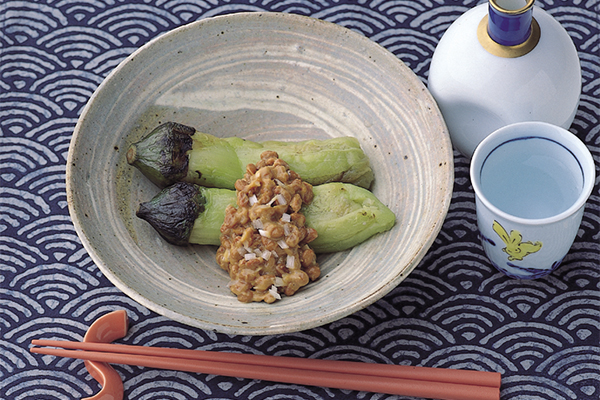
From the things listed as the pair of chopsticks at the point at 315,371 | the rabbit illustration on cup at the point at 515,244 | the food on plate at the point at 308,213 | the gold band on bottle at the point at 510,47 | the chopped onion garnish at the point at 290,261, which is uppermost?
the gold band on bottle at the point at 510,47

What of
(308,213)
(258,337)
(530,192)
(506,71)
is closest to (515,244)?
(530,192)

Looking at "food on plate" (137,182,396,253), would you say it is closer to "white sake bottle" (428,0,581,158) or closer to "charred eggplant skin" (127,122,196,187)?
"charred eggplant skin" (127,122,196,187)

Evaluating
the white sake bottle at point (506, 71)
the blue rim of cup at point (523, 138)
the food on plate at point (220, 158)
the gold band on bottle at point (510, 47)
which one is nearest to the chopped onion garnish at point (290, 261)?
the food on plate at point (220, 158)

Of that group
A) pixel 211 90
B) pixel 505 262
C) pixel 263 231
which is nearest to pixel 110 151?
pixel 211 90

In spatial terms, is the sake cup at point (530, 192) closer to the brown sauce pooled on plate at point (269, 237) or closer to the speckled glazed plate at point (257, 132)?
the speckled glazed plate at point (257, 132)

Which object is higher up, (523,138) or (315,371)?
(523,138)

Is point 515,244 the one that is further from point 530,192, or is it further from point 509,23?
point 509,23

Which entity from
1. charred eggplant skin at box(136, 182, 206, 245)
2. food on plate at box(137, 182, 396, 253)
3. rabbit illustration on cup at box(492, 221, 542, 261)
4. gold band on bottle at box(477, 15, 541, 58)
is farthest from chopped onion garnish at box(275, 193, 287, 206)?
gold band on bottle at box(477, 15, 541, 58)
